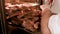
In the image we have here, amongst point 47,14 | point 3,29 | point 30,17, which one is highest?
point 47,14

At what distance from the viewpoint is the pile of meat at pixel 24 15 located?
1.69 metres

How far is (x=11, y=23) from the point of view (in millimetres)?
1695

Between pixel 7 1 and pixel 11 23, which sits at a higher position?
pixel 7 1

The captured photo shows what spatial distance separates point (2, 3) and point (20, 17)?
1.02ft

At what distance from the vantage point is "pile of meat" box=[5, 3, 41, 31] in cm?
169

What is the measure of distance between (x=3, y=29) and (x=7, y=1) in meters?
0.35

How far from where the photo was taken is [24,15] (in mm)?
1730

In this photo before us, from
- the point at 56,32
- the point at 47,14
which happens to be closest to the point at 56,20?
the point at 56,32

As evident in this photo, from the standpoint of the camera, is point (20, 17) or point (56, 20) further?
point (20, 17)

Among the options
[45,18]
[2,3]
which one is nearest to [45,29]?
[45,18]

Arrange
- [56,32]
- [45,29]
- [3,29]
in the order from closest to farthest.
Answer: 1. [56,32]
2. [45,29]
3. [3,29]

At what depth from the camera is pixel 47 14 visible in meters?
1.13

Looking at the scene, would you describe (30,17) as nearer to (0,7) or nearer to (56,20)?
(0,7)

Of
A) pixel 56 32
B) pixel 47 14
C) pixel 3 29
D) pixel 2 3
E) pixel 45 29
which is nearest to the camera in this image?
pixel 56 32
